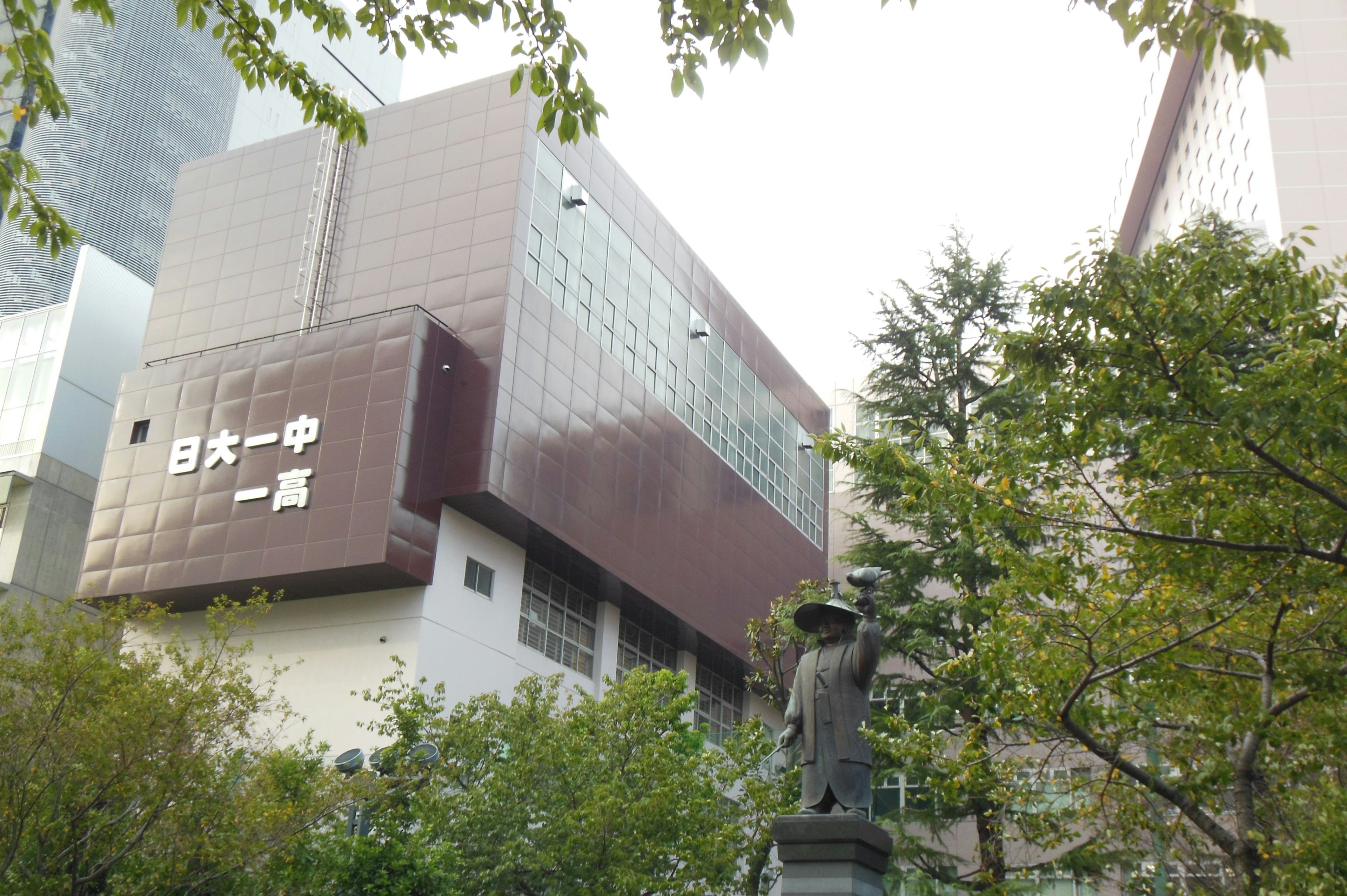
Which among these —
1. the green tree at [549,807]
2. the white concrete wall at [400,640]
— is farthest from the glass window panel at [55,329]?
the green tree at [549,807]

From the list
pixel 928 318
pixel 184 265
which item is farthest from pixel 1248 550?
pixel 184 265

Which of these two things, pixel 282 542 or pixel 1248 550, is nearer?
pixel 1248 550

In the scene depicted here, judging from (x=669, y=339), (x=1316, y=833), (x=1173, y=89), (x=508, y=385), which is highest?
(x=1173, y=89)

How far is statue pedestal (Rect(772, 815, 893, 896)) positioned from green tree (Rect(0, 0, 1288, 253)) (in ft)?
17.5

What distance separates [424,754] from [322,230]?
51.5 ft

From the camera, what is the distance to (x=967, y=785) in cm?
1241

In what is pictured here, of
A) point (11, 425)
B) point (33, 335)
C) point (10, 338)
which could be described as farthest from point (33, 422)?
point (10, 338)

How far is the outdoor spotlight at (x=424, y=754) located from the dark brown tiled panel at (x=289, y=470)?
18.3 ft

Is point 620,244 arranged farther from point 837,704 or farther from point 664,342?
point 837,704

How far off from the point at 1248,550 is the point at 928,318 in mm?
15769

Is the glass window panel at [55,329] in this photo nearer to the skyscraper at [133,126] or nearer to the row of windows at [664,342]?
the row of windows at [664,342]

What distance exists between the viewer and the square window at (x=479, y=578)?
85.8ft

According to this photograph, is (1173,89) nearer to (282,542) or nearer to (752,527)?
(752,527)

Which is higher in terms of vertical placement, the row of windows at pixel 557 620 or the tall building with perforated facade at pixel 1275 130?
the tall building with perforated facade at pixel 1275 130
